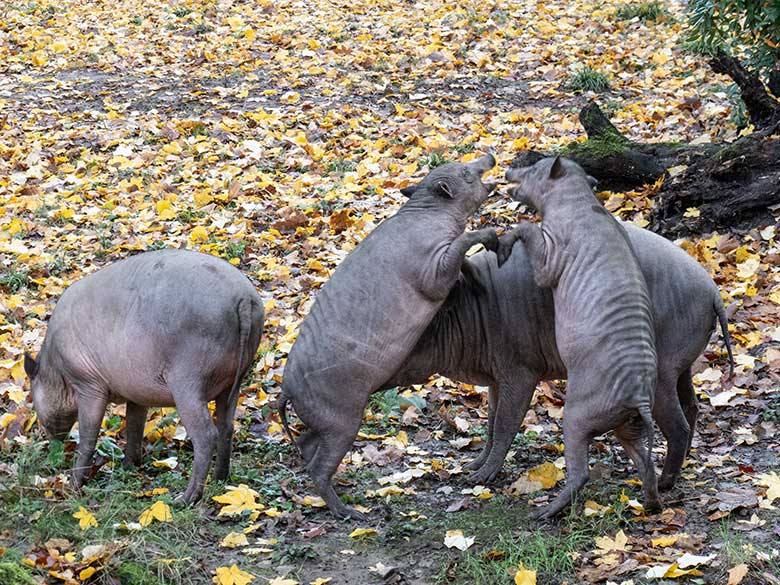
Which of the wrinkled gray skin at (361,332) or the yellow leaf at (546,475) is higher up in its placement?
the wrinkled gray skin at (361,332)

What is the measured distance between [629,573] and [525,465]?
63.6 inches

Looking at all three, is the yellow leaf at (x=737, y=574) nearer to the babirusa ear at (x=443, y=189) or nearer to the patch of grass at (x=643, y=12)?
the babirusa ear at (x=443, y=189)

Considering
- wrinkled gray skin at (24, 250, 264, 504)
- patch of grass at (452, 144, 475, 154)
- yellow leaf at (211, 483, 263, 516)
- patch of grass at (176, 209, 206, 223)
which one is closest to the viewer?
yellow leaf at (211, 483, 263, 516)

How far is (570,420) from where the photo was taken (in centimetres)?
460

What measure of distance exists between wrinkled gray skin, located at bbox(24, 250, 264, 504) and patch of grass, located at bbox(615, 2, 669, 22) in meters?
10.5

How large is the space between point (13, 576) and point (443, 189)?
2859 mm

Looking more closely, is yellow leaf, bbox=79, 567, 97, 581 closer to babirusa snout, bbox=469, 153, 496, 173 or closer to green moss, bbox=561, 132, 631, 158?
babirusa snout, bbox=469, 153, 496, 173

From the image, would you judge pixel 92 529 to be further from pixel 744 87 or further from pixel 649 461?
pixel 744 87

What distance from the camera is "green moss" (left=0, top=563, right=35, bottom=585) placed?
11.8 feet

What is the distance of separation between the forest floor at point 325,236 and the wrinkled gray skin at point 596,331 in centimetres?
36

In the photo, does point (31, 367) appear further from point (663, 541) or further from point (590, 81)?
point (590, 81)

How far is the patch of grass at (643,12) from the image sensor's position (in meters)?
13.9

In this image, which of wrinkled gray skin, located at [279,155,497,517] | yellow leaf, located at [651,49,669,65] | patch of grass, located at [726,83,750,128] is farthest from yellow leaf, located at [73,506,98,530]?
yellow leaf, located at [651,49,669,65]

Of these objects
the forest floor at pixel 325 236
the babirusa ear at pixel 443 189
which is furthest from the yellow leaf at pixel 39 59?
the babirusa ear at pixel 443 189
